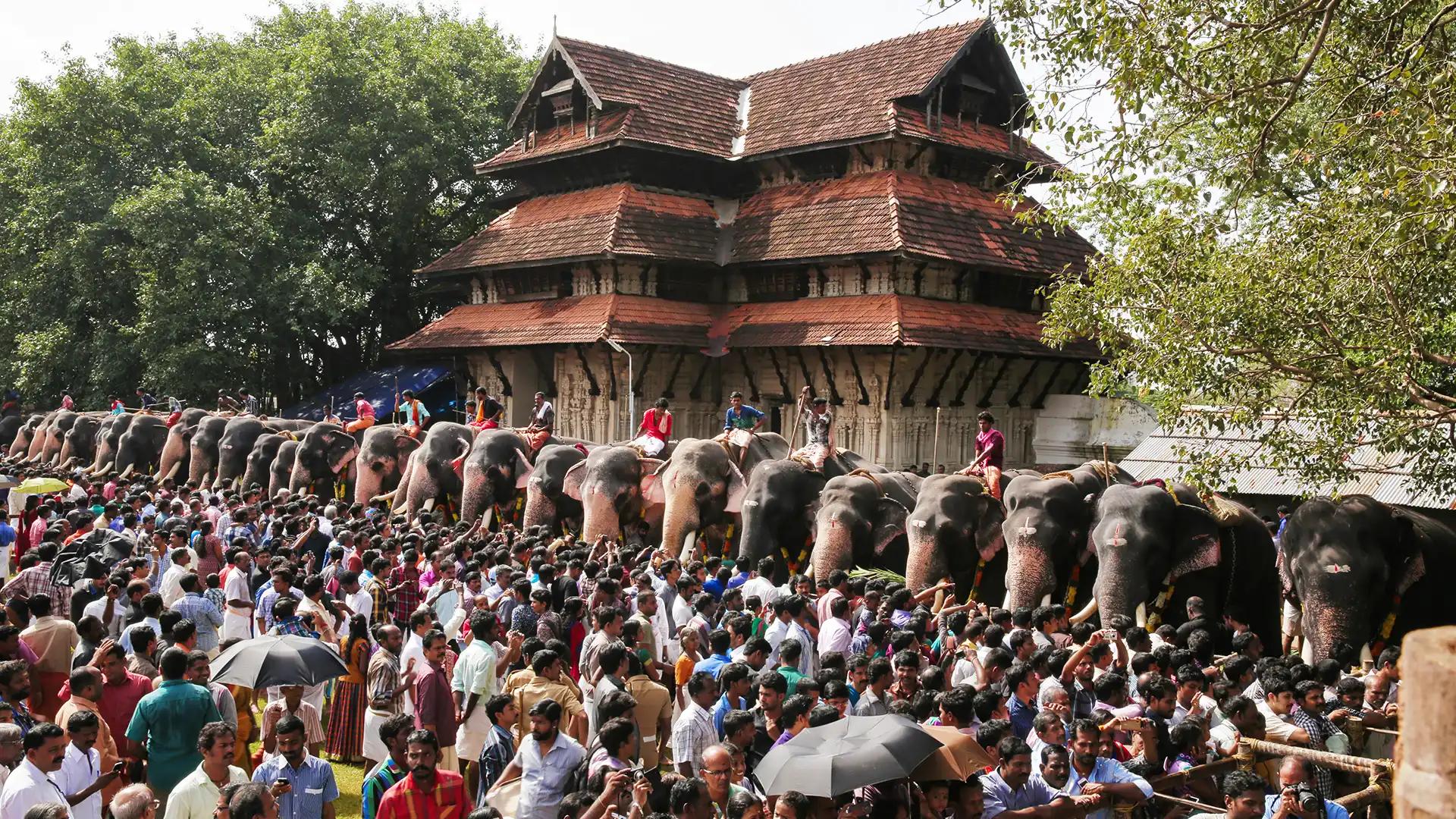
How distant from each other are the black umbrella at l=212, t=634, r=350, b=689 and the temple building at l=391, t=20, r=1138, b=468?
17753 millimetres

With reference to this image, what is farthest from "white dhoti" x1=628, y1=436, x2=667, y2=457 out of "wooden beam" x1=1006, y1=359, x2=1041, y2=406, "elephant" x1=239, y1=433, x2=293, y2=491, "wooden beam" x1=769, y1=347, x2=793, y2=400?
"wooden beam" x1=1006, y1=359, x2=1041, y2=406

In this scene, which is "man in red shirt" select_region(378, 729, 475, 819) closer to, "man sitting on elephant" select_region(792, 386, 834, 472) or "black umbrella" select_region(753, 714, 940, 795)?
"black umbrella" select_region(753, 714, 940, 795)

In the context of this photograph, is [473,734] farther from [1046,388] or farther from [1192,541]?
[1046,388]

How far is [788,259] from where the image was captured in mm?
26750

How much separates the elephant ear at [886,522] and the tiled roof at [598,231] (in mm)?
13186

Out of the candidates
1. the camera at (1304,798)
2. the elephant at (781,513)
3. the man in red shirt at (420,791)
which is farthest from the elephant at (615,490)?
the camera at (1304,798)

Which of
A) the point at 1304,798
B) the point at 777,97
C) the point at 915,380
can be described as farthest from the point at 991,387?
the point at 1304,798

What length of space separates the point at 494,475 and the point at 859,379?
902cm

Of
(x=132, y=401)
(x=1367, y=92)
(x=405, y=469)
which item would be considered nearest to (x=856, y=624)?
(x=1367, y=92)

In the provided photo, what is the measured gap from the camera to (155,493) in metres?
19.2

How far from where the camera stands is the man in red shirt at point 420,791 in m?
5.54

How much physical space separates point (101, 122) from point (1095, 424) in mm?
26289

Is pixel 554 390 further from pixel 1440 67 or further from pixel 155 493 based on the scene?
pixel 1440 67

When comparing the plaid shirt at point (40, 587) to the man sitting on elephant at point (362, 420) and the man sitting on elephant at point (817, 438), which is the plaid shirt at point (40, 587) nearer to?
the man sitting on elephant at point (817, 438)
